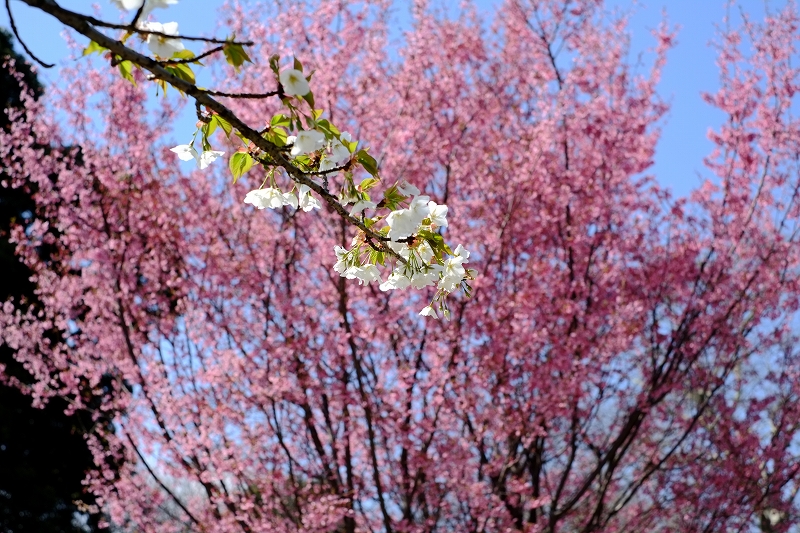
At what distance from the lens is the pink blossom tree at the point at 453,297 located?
20.5 feet

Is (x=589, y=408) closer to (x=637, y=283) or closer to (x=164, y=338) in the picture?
(x=637, y=283)

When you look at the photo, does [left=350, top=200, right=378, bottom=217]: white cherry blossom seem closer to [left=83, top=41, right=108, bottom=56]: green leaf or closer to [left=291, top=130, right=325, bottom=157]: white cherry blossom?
[left=291, top=130, right=325, bottom=157]: white cherry blossom

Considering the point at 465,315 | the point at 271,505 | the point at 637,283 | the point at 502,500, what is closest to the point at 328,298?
the point at 465,315

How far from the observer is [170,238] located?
7.07 metres

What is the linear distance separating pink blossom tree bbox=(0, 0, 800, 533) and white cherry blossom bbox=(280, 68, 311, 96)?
14.8 feet

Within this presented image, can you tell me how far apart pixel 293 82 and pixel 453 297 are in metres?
5.09

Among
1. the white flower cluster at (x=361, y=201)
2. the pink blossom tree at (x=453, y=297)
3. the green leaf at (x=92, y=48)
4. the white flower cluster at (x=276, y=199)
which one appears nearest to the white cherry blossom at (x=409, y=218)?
the white flower cluster at (x=361, y=201)

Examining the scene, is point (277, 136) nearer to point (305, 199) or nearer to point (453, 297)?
point (305, 199)

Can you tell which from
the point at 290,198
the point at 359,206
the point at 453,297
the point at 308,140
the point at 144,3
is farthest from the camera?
the point at 453,297

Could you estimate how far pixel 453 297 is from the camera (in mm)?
6594

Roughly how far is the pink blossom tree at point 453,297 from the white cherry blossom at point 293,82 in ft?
14.8

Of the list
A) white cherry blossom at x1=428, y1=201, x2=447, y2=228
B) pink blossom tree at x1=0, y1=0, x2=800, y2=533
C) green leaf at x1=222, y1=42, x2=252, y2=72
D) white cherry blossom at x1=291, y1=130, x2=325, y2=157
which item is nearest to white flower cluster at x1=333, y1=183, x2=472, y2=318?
white cherry blossom at x1=428, y1=201, x2=447, y2=228

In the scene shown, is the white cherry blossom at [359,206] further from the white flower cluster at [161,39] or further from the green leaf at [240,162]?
the white flower cluster at [161,39]

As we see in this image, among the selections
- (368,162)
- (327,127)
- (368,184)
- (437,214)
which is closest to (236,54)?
→ (327,127)
